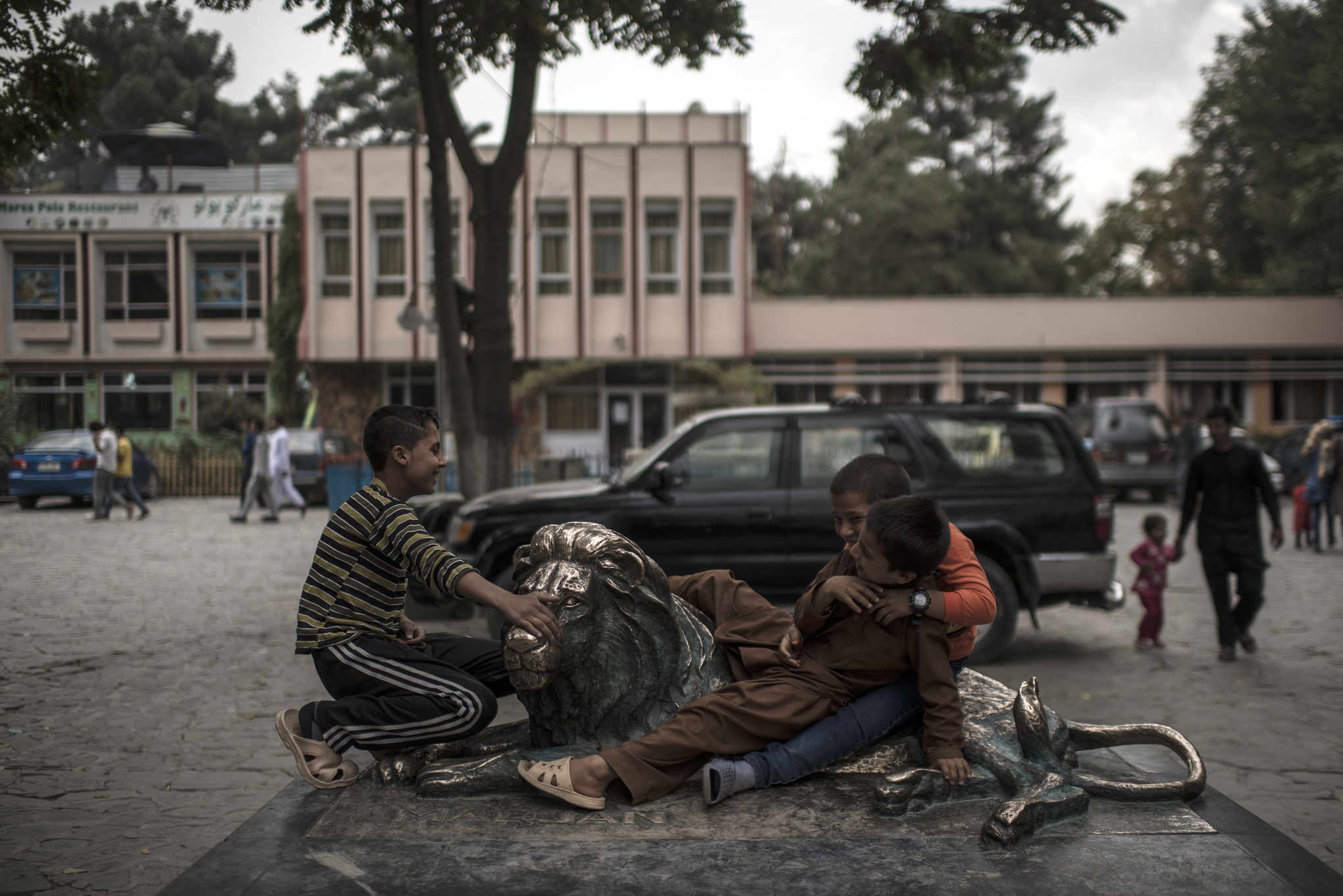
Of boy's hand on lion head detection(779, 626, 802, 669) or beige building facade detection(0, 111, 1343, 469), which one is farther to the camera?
beige building facade detection(0, 111, 1343, 469)

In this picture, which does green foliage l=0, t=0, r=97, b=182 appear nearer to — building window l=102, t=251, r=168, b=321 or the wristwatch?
the wristwatch

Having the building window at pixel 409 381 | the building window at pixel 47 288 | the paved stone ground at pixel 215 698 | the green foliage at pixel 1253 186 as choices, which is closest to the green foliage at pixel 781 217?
the green foliage at pixel 1253 186

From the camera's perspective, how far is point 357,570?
3014 mm

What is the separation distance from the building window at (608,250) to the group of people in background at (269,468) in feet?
37.6

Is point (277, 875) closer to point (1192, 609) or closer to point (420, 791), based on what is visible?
point (420, 791)

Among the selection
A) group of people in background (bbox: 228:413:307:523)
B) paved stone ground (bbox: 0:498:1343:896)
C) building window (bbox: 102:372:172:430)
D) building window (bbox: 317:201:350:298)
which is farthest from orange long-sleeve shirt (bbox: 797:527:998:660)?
building window (bbox: 102:372:172:430)

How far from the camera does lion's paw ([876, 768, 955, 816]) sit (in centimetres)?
262

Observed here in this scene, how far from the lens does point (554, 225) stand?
27188mm

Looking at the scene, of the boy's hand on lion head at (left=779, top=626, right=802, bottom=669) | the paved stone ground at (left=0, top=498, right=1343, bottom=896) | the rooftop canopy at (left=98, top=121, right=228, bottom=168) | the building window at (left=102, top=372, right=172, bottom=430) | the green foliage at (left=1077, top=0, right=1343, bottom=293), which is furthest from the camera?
the rooftop canopy at (left=98, top=121, right=228, bottom=168)

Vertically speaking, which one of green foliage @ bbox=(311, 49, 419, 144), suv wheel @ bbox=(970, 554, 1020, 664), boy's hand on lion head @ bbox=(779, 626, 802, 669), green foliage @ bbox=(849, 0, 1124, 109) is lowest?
suv wheel @ bbox=(970, 554, 1020, 664)

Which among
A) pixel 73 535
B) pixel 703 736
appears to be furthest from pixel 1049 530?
pixel 73 535

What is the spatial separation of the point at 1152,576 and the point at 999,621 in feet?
5.17

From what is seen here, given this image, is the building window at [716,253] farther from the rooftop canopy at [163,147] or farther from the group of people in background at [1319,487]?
the rooftop canopy at [163,147]

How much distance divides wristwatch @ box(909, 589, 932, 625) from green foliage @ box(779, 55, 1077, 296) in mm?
35606
